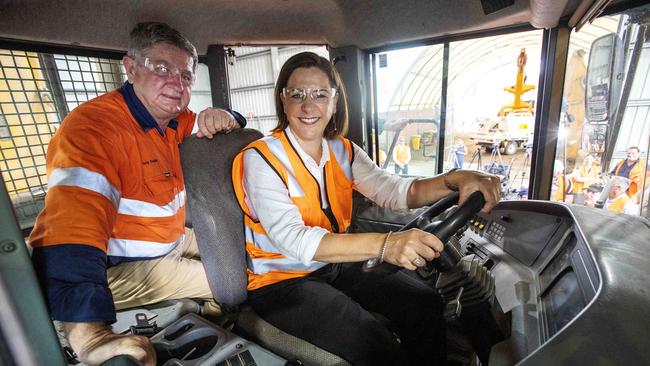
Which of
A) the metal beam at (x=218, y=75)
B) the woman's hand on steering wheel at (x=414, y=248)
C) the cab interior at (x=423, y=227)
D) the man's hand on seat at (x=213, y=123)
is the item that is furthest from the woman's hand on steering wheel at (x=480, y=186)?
the metal beam at (x=218, y=75)

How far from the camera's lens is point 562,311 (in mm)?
Answer: 992

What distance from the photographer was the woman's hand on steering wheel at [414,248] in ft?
3.16

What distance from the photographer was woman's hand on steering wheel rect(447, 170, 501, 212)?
1.23 metres

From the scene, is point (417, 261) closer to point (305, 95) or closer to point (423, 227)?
point (423, 227)

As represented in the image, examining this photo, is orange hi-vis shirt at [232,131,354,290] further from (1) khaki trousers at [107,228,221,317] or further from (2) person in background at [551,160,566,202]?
(2) person in background at [551,160,566,202]

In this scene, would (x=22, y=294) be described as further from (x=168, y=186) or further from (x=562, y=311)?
(x=562, y=311)

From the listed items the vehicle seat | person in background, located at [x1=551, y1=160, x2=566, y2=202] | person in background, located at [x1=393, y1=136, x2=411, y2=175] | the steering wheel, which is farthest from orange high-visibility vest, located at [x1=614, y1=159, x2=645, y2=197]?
person in background, located at [x1=393, y1=136, x2=411, y2=175]

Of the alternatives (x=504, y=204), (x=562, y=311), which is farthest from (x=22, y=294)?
(x=504, y=204)

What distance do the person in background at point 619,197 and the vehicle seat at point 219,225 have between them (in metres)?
2.46

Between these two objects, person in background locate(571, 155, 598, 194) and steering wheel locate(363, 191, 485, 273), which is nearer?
steering wheel locate(363, 191, 485, 273)

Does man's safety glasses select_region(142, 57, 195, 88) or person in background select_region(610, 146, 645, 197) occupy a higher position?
man's safety glasses select_region(142, 57, 195, 88)

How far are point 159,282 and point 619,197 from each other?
117 inches

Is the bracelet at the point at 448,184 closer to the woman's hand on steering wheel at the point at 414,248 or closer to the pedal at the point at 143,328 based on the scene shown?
the woman's hand on steering wheel at the point at 414,248

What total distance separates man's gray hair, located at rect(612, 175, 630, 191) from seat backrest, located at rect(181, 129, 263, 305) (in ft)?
8.62
